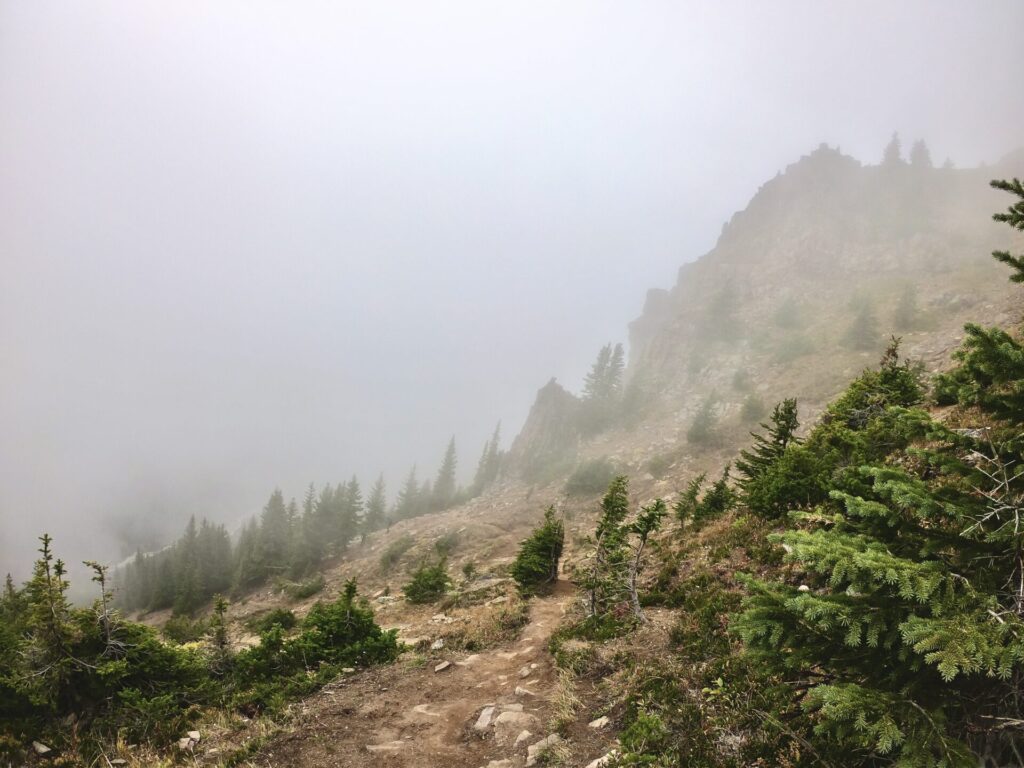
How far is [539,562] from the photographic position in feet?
62.7

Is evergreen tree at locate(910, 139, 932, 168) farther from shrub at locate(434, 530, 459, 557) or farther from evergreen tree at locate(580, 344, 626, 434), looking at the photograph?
shrub at locate(434, 530, 459, 557)

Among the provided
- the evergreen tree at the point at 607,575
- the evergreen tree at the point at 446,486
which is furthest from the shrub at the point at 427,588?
the evergreen tree at the point at 446,486

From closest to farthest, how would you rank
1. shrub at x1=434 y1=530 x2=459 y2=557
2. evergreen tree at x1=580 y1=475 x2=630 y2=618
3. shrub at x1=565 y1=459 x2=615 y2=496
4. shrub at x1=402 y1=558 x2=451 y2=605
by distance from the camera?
1. evergreen tree at x1=580 y1=475 x2=630 y2=618
2. shrub at x1=402 y1=558 x2=451 y2=605
3. shrub at x1=434 y1=530 x2=459 y2=557
4. shrub at x1=565 y1=459 x2=615 y2=496

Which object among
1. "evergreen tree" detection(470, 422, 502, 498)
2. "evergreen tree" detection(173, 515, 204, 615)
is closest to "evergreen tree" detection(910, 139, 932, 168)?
"evergreen tree" detection(470, 422, 502, 498)

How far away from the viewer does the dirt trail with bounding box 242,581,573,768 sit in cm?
765

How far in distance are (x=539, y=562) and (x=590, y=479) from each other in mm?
34549

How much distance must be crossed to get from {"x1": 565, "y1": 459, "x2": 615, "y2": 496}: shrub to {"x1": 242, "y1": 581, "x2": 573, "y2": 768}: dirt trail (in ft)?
132

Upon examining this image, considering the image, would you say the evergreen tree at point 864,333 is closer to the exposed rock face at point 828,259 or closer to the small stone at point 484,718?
the exposed rock face at point 828,259

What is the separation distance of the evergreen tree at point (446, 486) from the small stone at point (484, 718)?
69.7 m

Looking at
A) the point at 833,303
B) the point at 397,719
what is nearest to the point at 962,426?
the point at 397,719

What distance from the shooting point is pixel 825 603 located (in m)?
3.62

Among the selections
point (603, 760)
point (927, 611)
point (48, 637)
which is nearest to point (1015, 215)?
point (927, 611)

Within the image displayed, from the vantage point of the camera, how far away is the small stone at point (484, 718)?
8445mm

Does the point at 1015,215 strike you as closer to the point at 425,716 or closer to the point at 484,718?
the point at 484,718
